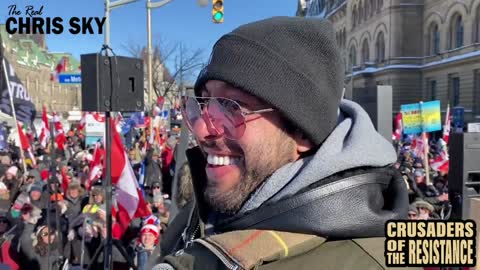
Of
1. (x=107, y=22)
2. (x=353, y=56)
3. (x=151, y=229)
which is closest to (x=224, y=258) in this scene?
(x=151, y=229)

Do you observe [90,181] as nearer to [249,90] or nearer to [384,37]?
[249,90]

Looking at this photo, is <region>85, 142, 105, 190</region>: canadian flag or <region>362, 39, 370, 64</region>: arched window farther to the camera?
<region>362, 39, 370, 64</region>: arched window

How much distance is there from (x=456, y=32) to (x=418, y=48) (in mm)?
5800

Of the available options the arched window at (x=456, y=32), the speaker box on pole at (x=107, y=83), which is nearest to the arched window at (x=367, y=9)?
the arched window at (x=456, y=32)

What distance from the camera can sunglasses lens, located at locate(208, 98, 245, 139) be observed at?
1397mm

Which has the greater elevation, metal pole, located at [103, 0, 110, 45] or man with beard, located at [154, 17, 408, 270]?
metal pole, located at [103, 0, 110, 45]

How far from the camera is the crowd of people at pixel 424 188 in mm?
5896

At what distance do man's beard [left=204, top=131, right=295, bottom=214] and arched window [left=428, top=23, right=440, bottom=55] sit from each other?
4498 cm

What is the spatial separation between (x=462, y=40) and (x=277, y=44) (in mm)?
41123

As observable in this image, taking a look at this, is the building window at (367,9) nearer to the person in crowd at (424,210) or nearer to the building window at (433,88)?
the building window at (433,88)

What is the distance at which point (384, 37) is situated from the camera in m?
46.3

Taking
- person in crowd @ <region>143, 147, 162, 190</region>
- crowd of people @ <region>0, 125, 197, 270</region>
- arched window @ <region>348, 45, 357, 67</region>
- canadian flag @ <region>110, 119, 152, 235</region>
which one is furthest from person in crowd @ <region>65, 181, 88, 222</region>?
arched window @ <region>348, 45, 357, 67</region>

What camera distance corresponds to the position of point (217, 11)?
12055mm

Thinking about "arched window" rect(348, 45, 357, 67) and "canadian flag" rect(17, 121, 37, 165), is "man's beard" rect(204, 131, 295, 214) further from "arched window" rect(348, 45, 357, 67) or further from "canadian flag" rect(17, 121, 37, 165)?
"arched window" rect(348, 45, 357, 67)
